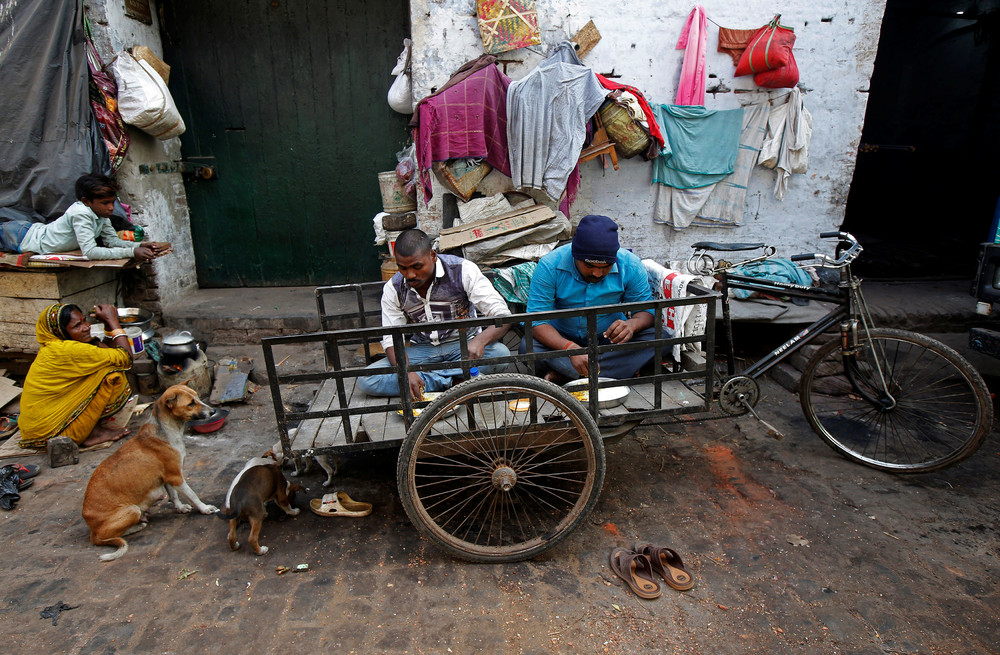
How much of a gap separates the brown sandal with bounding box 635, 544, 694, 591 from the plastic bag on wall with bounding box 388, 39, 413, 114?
4762 millimetres

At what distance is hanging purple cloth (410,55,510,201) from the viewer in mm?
4926

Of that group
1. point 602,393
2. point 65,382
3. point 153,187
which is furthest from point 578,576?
point 153,187

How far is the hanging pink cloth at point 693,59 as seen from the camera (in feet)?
17.5

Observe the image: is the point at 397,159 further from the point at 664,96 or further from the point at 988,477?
the point at 988,477

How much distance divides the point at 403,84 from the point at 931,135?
9.20 metres

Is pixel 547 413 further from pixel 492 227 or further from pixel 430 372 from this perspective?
pixel 492 227

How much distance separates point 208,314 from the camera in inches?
231

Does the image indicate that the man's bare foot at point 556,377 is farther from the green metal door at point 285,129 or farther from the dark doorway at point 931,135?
the dark doorway at point 931,135

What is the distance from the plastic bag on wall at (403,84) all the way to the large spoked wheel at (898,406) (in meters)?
4.40

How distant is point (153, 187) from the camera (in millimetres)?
5852

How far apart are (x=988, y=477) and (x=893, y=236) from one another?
7146 millimetres

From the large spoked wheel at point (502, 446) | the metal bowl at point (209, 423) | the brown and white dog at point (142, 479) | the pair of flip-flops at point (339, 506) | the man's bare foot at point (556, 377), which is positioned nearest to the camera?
the large spoked wheel at point (502, 446)

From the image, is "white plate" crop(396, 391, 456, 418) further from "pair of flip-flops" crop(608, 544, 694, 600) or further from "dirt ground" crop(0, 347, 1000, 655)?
"pair of flip-flops" crop(608, 544, 694, 600)

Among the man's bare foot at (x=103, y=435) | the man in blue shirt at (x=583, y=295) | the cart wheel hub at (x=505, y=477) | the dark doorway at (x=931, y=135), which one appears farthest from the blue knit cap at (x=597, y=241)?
the dark doorway at (x=931, y=135)
